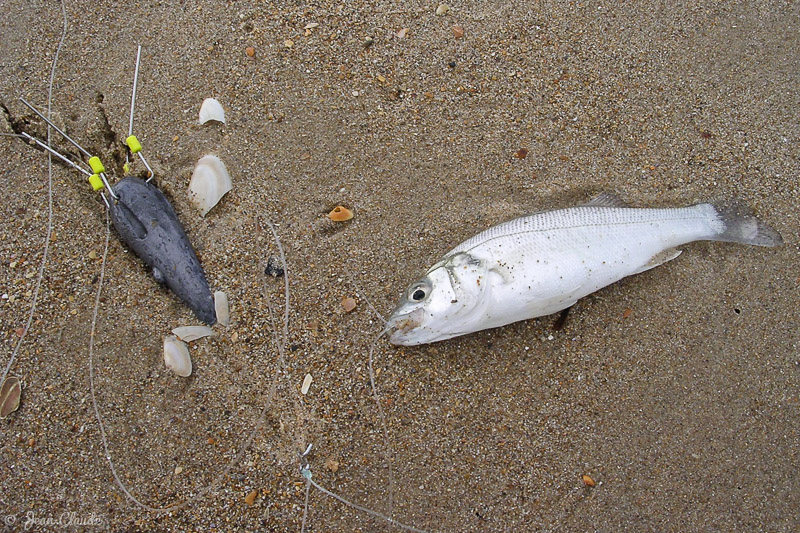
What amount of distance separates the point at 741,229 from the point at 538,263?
1.49 m

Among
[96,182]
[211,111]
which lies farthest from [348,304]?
[96,182]

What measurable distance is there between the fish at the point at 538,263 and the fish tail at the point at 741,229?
0.02m

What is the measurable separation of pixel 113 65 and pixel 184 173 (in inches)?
38.4

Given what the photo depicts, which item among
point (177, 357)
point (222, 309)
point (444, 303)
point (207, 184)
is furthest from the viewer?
point (207, 184)

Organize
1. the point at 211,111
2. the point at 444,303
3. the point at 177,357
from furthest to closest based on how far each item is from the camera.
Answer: the point at 211,111, the point at 177,357, the point at 444,303

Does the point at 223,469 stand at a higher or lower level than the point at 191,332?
lower

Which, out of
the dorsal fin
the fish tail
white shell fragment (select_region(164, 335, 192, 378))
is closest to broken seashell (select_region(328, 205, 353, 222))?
white shell fragment (select_region(164, 335, 192, 378))

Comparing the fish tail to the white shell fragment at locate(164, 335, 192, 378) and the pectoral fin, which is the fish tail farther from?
the white shell fragment at locate(164, 335, 192, 378)

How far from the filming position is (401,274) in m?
3.21

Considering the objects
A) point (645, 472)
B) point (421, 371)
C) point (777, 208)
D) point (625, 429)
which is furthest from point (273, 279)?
point (777, 208)

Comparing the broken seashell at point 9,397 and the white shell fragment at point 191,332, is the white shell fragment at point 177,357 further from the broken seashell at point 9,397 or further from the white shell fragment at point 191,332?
the broken seashell at point 9,397

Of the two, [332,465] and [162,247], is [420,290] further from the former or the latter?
[162,247]

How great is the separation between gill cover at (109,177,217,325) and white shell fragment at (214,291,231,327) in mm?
30

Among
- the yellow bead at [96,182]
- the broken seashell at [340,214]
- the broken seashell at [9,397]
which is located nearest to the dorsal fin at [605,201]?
the broken seashell at [340,214]
